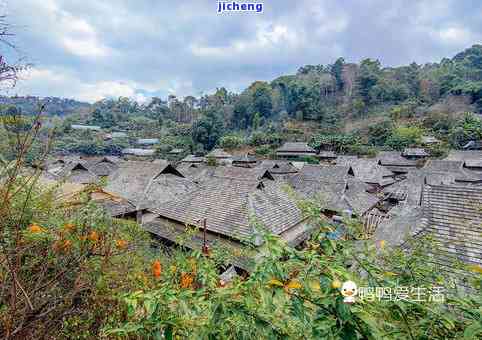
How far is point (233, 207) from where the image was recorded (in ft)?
29.3

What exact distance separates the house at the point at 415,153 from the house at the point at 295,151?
13.9 meters

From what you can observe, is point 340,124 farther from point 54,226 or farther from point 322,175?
point 54,226

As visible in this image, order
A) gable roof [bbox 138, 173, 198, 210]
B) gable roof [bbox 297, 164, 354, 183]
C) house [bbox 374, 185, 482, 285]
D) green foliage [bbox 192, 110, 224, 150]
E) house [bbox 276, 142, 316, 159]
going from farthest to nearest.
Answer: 1. green foliage [bbox 192, 110, 224, 150]
2. house [bbox 276, 142, 316, 159]
3. gable roof [bbox 297, 164, 354, 183]
4. gable roof [bbox 138, 173, 198, 210]
5. house [bbox 374, 185, 482, 285]

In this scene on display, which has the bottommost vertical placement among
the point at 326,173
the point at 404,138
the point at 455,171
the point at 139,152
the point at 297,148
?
the point at 455,171

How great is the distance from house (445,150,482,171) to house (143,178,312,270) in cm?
2758

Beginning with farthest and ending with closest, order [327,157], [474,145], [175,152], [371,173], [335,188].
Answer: [175,152] < [327,157] < [474,145] < [371,173] < [335,188]

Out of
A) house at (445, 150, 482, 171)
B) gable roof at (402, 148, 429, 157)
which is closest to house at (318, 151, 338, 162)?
gable roof at (402, 148, 429, 157)

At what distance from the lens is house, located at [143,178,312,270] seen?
26.7 ft

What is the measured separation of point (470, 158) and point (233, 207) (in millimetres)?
33390

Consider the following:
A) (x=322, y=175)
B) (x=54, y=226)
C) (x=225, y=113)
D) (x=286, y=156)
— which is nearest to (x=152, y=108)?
(x=225, y=113)

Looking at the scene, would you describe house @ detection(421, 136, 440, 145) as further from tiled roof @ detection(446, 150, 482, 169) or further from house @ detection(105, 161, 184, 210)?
house @ detection(105, 161, 184, 210)

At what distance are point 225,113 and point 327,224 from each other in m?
66.9

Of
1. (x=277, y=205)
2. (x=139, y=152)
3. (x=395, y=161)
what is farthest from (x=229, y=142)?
(x=277, y=205)

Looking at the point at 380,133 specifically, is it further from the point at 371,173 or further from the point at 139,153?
the point at 139,153
